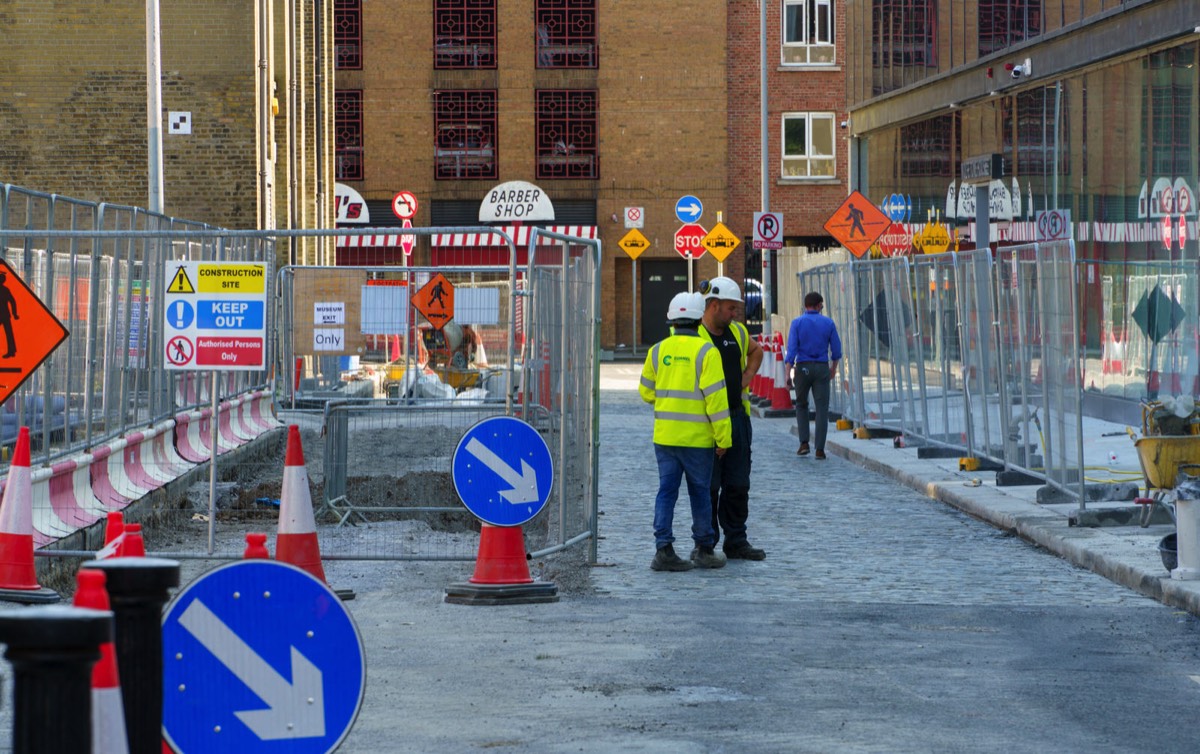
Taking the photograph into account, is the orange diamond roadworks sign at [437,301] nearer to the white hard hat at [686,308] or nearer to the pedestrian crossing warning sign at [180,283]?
the white hard hat at [686,308]

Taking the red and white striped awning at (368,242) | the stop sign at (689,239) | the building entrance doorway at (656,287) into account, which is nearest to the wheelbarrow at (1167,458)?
the stop sign at (689,239)

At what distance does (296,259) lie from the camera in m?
34.7

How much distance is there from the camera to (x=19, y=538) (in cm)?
1026

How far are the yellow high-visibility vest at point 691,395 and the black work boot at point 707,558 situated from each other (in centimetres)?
74

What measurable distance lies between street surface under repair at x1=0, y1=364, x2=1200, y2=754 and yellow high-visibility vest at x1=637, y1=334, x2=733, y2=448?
920 mm

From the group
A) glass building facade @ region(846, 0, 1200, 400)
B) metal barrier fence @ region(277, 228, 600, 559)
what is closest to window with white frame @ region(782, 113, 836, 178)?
glass building facade @ region(846, 0, 1200, 400)

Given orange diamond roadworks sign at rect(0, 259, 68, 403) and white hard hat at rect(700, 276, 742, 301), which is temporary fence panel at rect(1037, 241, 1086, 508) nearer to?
white hard hat at rect(700, 276, 742, 301)

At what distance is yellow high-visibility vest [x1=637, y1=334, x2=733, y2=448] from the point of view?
11.8 meters

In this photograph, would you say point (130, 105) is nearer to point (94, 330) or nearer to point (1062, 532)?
point (94, 330)

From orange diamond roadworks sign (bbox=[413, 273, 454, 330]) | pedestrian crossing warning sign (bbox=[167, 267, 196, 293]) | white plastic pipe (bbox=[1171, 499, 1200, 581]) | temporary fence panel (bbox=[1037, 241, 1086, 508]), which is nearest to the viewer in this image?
white plastic pipe (bbox=[1171, 499, 1200, 581])

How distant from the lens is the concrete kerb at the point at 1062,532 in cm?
1091

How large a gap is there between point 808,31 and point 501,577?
150 feet

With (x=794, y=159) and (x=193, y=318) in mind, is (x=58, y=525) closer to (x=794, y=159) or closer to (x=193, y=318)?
(x=193, y=318)

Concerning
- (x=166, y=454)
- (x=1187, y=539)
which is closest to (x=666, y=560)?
(x=1187, y=539)
